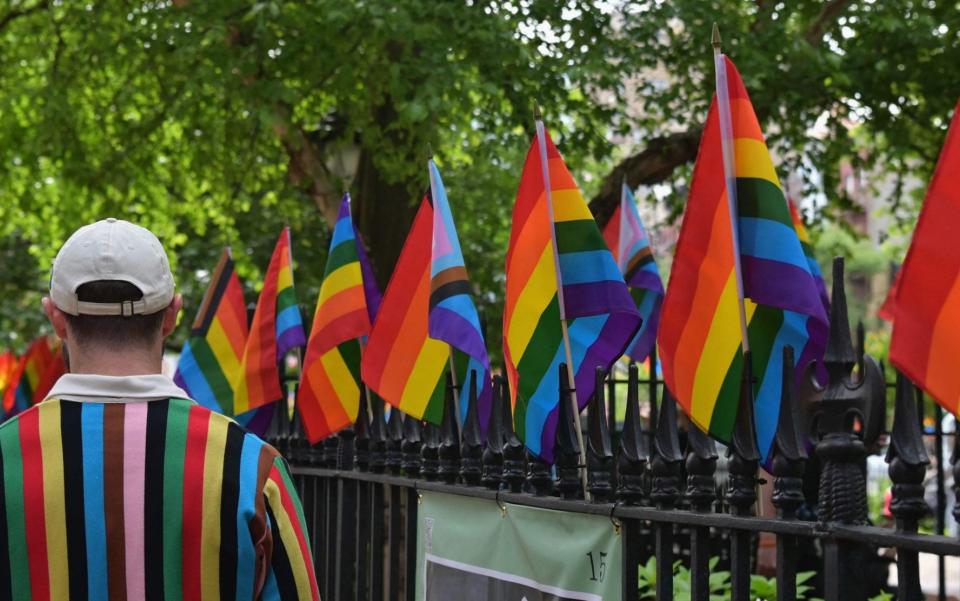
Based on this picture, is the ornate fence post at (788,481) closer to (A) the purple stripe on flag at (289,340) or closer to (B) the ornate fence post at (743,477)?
(B) the ornate fence post at (743,477)

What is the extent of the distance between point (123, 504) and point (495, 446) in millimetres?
2056

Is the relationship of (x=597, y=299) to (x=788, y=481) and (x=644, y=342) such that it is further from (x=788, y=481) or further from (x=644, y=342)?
(x=644, y=342)

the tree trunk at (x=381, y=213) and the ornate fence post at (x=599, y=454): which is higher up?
the tree trunk at (x=381, y=213)

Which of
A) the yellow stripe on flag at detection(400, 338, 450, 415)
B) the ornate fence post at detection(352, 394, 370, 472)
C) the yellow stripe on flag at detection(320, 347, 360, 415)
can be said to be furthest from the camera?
the yellow stripe on flag at detection(320, 347, 360, 415)

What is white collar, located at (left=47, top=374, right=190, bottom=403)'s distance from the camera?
2.59 m

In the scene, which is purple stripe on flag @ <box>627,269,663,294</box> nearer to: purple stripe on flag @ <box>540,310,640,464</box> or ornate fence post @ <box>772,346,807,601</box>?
purple stripe on flag @ <box>540,310,640,464</box>

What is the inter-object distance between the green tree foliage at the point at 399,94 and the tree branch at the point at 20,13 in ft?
0.11

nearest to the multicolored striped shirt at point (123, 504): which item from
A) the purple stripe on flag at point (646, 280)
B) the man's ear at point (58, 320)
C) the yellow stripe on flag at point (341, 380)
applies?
the man's ear at point (58, 320)

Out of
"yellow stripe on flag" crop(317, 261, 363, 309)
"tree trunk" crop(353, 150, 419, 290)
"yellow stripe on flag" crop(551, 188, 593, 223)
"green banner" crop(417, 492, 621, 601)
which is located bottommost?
"green banner" crop(417, 492, 621, 601)

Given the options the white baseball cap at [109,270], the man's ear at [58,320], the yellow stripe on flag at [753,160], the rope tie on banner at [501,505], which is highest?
the yellow stripe on flag at [753,160]

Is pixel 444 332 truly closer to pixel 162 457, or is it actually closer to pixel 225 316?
pixel 162 457

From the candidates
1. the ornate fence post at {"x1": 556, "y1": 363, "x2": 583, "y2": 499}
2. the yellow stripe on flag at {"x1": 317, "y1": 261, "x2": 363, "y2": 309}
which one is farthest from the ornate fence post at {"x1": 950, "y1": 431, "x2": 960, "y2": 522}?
the yellow stripe on flag at {"x1": 317, "y1": 261, "x2": 363, "y2": 309}

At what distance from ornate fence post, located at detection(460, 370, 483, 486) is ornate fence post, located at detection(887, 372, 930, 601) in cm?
221

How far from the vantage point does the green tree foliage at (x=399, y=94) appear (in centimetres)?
979
